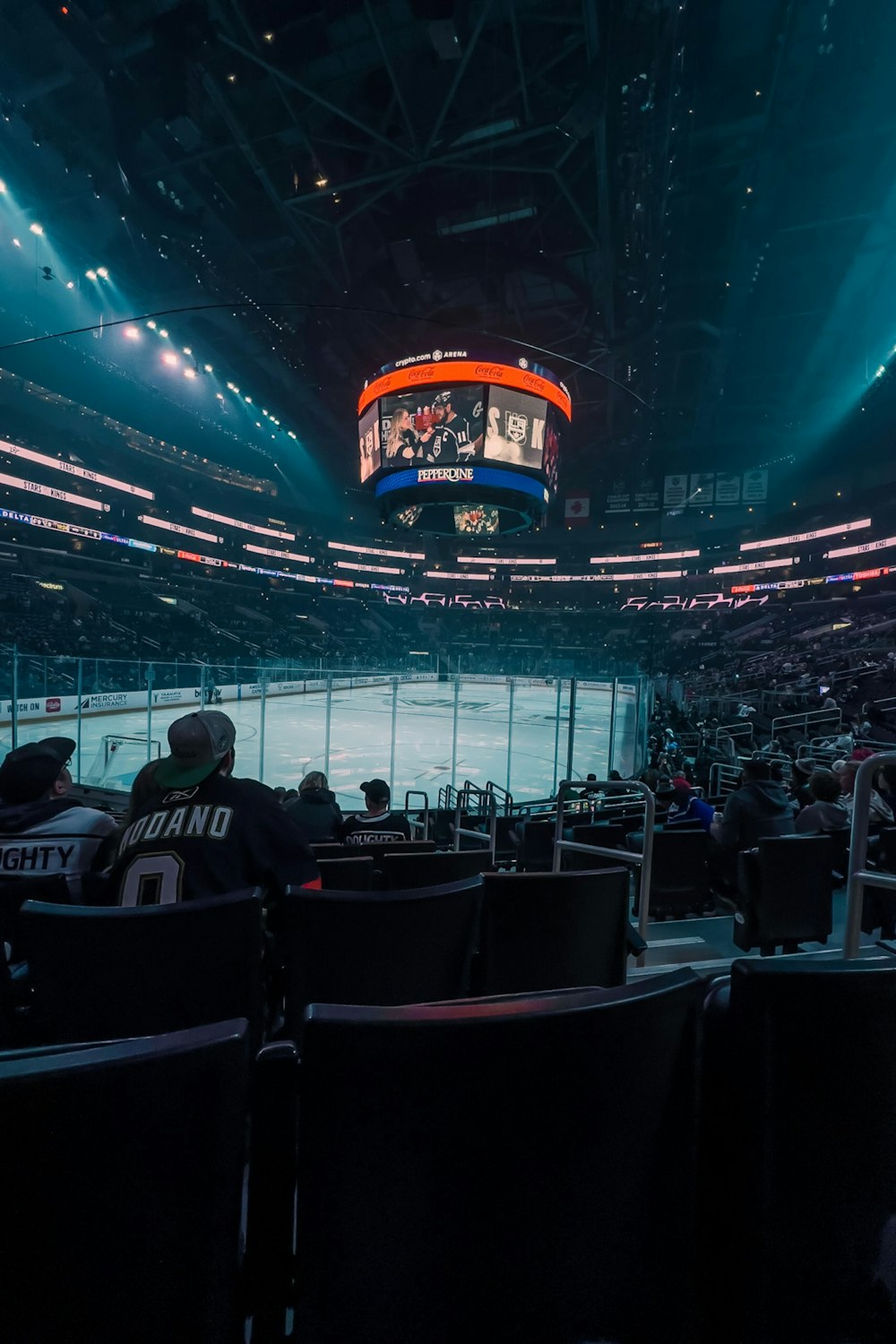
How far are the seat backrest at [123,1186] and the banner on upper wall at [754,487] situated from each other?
133ft

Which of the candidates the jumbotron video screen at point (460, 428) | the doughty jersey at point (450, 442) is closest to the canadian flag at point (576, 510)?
the jumbotron video screen at point (460, 428)

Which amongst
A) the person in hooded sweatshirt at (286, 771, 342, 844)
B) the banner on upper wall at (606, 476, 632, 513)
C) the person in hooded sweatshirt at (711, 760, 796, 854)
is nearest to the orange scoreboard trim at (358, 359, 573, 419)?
the person in hooded sweatshirt at (286, 771, 342, 844)

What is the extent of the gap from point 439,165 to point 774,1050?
49.6 feet

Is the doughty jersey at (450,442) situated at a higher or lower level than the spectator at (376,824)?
higher

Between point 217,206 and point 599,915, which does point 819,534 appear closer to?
point 217,206

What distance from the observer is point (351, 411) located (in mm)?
24922

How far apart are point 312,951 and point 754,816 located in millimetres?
4078

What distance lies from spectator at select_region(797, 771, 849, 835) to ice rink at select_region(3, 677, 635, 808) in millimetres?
4658

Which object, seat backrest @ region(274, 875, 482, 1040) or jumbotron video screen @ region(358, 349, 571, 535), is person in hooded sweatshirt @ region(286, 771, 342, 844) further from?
jumbotron video screen @ region(358, 349, 571, 535)

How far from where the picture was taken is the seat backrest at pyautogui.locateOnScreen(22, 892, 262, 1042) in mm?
1499

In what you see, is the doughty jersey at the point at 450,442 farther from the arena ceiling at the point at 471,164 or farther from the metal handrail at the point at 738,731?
the metal handrail at the point at 738,731

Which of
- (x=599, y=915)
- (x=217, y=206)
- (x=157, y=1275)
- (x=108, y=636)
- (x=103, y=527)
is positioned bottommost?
(x=599, y=915)

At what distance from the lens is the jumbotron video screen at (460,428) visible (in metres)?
13.1

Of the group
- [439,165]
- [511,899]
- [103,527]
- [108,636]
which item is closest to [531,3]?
[439,165]
